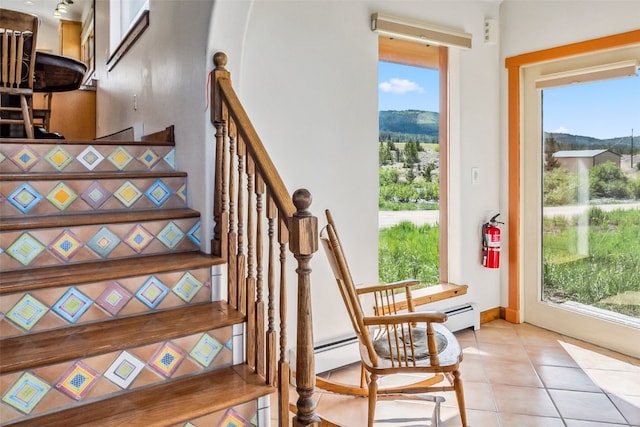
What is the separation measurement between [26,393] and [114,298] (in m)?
0.45

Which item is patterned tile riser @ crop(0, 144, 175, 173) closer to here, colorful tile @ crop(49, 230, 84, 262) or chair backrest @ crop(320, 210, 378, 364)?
colorful tile @ crop(49, 230, 84, 262)

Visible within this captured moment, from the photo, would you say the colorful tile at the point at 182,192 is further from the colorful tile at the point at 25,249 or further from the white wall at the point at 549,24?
the white wall at the point at 549,24

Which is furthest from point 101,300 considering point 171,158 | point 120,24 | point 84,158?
point 120,24

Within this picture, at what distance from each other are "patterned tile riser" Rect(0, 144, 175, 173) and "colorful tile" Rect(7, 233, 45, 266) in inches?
19.8

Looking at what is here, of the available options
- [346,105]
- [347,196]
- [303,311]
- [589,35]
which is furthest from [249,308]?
[589,35]

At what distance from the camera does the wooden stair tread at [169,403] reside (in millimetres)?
1504

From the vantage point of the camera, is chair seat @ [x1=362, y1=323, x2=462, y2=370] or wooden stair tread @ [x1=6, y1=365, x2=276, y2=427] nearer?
wooden stair tread @ [x1=6, y1=365, x2=276, y2=427]

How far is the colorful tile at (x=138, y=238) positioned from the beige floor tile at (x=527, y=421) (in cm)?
205

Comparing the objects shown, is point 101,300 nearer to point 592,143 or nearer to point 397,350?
point 397,350

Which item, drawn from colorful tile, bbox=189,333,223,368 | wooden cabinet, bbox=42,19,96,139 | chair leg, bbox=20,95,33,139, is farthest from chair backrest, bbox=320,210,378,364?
wooden cabinet, bbox=42,19,96,139

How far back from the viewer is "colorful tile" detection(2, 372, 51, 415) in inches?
58.4

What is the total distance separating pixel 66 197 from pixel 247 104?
3.47ft

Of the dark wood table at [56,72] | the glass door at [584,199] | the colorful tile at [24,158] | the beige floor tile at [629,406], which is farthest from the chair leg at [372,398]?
the dark wood table at [56,72]

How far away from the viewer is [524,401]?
8.32ft
